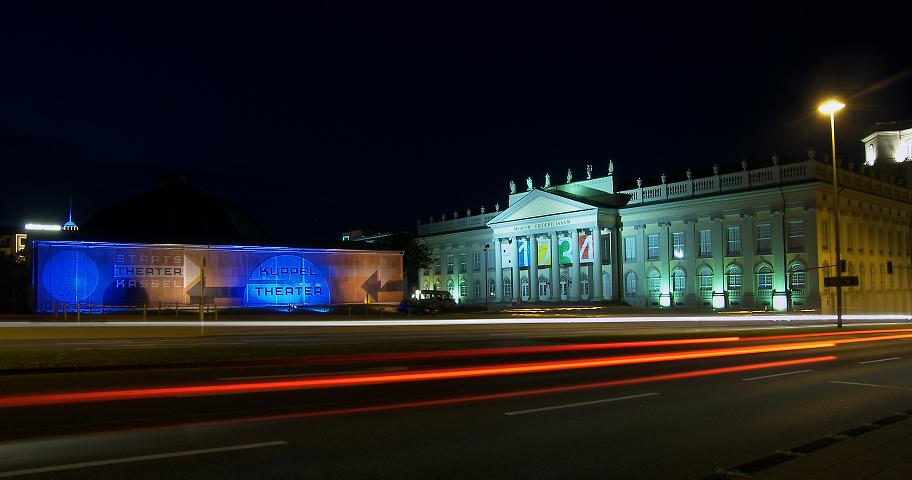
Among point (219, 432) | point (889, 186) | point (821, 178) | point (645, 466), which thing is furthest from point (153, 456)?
point (889, 186)

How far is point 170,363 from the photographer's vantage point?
703 inches

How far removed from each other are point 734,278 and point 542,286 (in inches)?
994

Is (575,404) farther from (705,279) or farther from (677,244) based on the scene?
(677,244)

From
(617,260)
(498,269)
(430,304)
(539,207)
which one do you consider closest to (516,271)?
(498,269)

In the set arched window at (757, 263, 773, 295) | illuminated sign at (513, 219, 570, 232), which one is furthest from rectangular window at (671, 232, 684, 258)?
illuminated sign at (513, 219, 570, 232)

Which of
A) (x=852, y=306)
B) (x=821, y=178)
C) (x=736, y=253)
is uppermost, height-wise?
(x=821, y=178)

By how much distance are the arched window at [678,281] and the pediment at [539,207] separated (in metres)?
11.3

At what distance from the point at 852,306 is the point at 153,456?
7414 cm

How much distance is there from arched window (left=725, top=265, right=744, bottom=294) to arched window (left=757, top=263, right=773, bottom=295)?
191cm

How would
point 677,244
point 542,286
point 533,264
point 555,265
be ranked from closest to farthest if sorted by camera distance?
1. point 677,244
2. point 555,265
3. point 533,264
4. point 542,286

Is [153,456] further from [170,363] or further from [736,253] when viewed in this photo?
[736,253]

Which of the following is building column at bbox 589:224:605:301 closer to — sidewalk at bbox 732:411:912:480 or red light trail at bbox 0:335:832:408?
red light trail at bbox 0:335:832:408

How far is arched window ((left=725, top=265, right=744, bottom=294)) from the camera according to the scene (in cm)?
7431

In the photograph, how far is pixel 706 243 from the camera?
7856 centimetres
